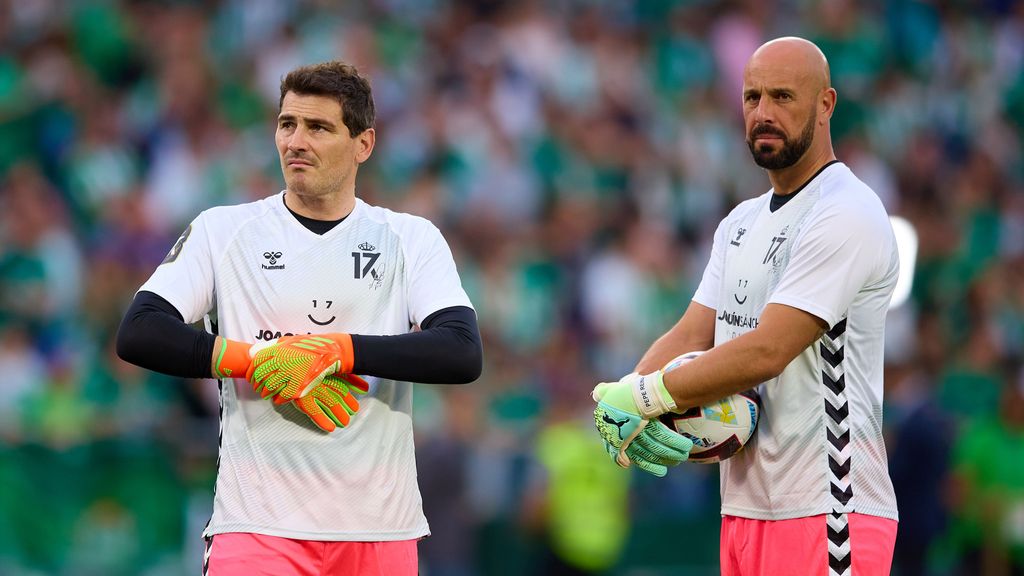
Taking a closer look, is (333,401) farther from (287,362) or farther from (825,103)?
(825,103)

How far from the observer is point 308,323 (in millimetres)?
6125

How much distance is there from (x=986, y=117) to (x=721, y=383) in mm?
13290

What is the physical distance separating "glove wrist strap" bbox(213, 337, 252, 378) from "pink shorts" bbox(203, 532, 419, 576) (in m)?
0.66

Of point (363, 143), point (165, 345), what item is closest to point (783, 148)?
point (363, 143)

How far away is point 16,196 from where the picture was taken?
45.2ft

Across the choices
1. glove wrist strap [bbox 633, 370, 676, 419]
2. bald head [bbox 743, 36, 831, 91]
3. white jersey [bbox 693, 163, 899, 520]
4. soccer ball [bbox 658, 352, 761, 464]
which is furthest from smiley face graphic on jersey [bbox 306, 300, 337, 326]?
bald head [bbox 743, 36, 831, 91]

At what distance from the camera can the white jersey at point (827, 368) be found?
578 cm

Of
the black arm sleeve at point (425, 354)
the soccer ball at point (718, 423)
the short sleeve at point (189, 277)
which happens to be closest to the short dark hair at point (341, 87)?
the short sleeve at point (189, 277)

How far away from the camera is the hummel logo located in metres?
6.17

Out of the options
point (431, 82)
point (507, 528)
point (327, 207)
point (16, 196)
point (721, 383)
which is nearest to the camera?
point (721, 383)

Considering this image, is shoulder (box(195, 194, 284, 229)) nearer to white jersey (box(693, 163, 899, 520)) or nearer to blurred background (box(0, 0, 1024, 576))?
white jersey (box(693, 163, 899, 520))

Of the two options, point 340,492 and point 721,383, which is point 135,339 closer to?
point 340,492

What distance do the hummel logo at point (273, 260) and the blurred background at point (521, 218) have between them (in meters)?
5.78

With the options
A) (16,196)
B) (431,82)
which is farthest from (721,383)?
(431,82)
